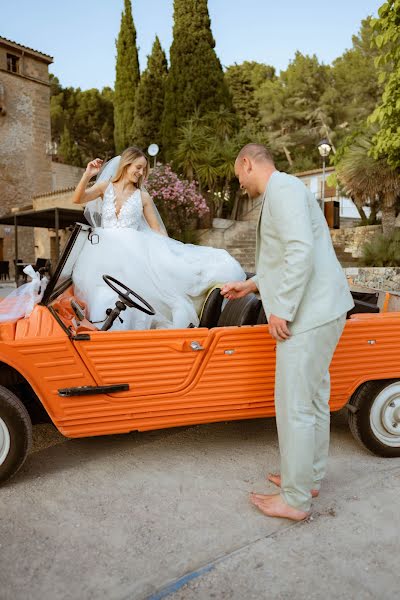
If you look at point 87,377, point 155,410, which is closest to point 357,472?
point 155,410

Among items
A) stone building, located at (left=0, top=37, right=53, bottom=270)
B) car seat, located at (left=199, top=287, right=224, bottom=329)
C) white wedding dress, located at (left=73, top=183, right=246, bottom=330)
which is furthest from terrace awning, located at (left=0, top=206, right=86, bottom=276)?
stone building, located at (left=0, top=37, right=53, bottom=270)

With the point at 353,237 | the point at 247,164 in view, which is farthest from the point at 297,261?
the point at 353,237

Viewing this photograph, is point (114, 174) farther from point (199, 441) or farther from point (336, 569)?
point (336, 569)

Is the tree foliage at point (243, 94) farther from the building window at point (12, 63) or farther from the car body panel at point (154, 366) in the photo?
the car body panel at point (154, 366)

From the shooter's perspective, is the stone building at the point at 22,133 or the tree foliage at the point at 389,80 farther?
the stone building at the point at 22,133

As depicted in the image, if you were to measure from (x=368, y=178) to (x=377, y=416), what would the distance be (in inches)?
453

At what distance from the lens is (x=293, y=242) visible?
220cm

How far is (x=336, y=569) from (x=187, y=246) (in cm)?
262

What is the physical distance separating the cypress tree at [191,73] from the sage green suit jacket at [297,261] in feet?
61.6

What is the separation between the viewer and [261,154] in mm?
2424

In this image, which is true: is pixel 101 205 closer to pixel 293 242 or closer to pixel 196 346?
pixel 196 346

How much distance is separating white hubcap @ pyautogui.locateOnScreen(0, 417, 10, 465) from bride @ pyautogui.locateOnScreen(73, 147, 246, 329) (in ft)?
2.72

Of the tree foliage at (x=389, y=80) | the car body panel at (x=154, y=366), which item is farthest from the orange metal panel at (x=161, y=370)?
the tree foliage at (x=389, y=80)

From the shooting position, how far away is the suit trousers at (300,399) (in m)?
2.27
